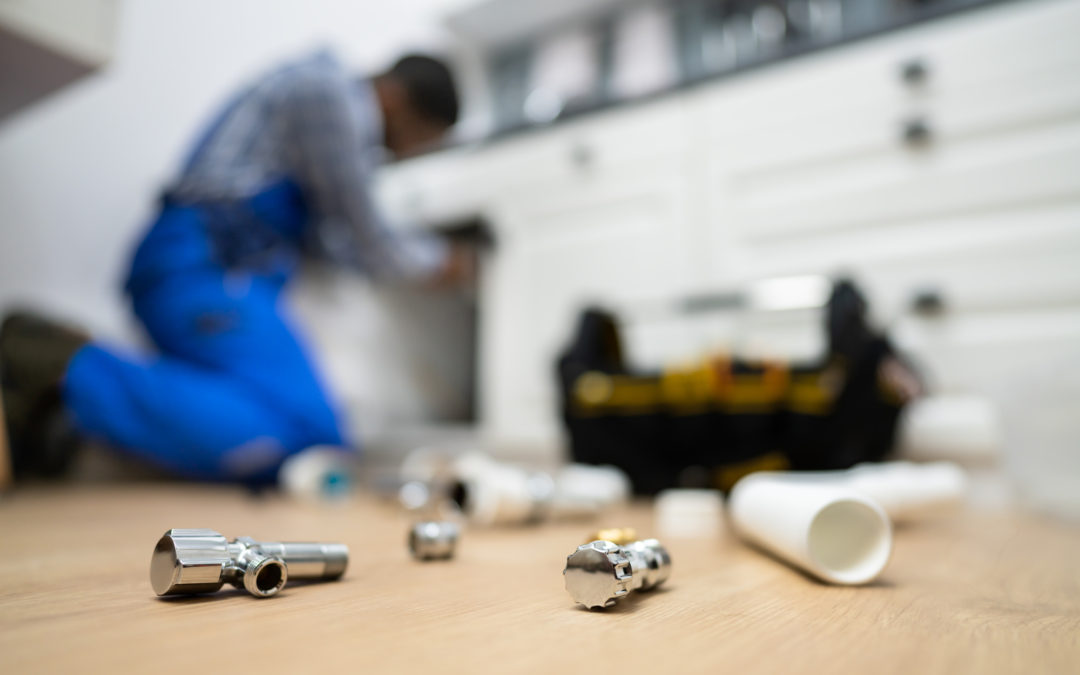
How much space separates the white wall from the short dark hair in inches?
19.9

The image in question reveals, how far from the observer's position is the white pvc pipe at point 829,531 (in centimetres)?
44

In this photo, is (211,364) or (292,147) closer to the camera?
(211,364)

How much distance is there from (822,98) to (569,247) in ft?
2.04

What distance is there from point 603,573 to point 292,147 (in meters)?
1.33

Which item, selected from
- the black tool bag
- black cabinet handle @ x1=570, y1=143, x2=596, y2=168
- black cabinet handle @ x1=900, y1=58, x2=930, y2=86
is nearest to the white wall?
black cabinet handle @ x1=570, y1=143, x2=596, y2=168

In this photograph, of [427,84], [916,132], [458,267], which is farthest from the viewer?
[458,267]

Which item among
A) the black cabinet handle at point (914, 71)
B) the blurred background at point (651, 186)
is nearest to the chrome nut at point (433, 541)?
the blurred background at point (651, 186)

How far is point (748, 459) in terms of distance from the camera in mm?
1002

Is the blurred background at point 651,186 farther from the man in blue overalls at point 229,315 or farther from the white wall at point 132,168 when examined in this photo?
the man in blue overalls at point 229,315

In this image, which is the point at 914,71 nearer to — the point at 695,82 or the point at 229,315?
the point at 695,82

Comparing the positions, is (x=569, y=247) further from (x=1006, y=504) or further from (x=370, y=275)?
(x=1006, y=504)

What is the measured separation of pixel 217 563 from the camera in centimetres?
37

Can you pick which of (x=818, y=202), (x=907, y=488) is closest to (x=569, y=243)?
(x=818, y=202)

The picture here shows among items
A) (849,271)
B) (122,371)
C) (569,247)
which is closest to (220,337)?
(122,371)
